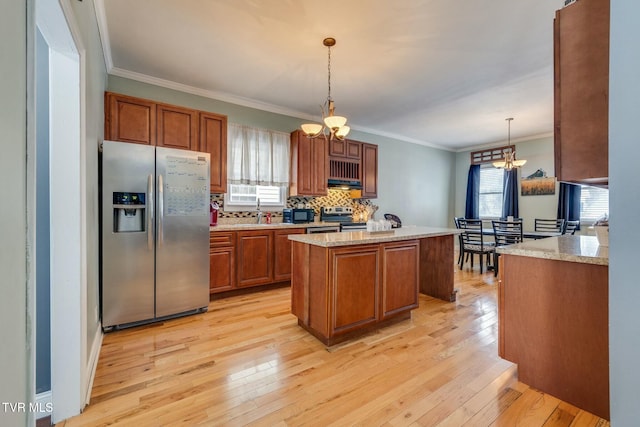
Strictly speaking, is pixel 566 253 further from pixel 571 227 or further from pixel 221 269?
pixel 571 227

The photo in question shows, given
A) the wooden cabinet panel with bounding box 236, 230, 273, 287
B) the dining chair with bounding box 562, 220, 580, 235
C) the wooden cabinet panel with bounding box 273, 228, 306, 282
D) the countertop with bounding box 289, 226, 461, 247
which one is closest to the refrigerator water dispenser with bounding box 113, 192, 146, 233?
the wooden cabinet panel with bounding box 236, 230, 273, 287

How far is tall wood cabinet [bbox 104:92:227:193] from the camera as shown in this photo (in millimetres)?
3023

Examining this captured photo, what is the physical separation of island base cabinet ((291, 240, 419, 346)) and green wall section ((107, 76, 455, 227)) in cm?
273

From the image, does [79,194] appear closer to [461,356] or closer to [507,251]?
[507,251]

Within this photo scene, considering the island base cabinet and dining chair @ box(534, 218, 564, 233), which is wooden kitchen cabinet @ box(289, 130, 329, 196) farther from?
Result: dining chair @ box(534, 218, 564, 233)

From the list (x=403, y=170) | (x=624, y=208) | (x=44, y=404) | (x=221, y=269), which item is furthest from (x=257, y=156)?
(x=624, y=208)

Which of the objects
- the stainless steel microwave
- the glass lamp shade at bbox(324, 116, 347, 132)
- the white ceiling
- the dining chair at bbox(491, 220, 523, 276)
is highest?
the white ceiling

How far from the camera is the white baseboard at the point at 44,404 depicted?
1558mm

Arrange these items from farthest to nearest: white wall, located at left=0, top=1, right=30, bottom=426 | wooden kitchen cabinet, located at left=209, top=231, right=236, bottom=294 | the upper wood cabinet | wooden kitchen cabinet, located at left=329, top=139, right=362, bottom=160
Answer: wooden kitchen cabinet, located at left=329, top=139, right=362, bottom=160, wooden kitchen cabinet, located at left=209, top=231, right=236, bottom=294, the upper wood cabinet, white wall, located at left=0, top=1, right=30, bottom=426

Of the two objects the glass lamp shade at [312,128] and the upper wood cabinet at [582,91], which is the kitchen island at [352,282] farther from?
the upper wood cabinet at [582,91]

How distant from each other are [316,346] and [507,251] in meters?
1.65

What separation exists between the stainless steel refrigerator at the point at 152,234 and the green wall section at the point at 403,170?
155cm

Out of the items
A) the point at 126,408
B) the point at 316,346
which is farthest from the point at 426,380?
the point at 126,408

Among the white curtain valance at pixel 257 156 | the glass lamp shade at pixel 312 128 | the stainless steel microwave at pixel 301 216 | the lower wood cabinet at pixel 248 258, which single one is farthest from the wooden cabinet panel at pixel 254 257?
the glass lamp shade at pixel 312 128
